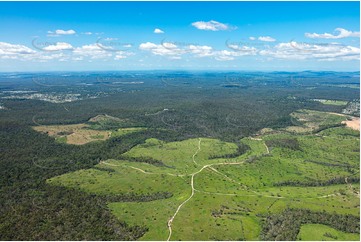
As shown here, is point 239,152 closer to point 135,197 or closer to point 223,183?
point 223,183

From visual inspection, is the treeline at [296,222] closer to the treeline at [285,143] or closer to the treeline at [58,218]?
the treeline at [58,218]

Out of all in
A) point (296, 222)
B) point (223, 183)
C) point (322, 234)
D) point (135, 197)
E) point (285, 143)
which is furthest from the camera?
point (285, 143)

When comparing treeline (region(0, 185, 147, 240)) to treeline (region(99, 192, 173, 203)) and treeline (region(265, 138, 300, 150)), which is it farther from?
treeline (region(265, 138, 300, 150))

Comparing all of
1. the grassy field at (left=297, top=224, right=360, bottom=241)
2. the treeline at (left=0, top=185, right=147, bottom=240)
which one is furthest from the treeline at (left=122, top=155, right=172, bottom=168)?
the grassy field at (left=297, top=224, right=360, bottom=241)

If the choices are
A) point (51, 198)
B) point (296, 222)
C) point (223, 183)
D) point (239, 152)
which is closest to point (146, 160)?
point (223, 183)

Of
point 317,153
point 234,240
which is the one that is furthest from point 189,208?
point 317,153
